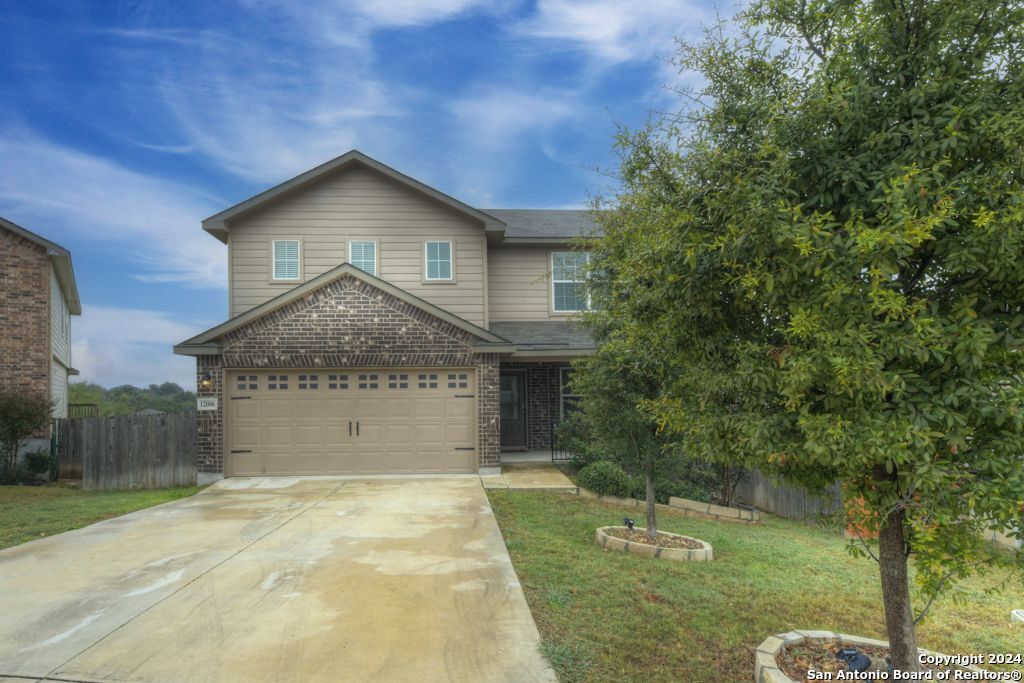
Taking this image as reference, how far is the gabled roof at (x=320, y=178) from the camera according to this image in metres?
15.7

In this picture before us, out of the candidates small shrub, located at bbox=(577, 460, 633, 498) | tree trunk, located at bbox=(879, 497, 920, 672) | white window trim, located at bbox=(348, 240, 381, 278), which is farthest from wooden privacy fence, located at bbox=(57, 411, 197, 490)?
tree trunk, located at bbox=(879, 497, 920, 672)

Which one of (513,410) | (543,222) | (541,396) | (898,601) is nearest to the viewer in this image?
(898,601)

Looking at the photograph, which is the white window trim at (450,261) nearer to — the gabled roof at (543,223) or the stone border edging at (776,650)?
the gabled roof at (543,223)

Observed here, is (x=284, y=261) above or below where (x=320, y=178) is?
below

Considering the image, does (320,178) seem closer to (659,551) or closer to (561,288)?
(561,288)

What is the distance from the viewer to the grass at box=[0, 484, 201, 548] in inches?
368

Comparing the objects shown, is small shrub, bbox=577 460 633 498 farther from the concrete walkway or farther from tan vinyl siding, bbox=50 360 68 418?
tan vinyl siding, bbox=50 360 68 418

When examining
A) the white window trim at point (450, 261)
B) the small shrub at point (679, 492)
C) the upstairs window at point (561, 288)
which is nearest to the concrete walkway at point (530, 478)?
the small shrub at point (679, 492)

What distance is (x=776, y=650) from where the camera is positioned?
14.4 feet

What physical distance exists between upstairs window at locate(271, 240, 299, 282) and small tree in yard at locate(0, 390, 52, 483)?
668 cm

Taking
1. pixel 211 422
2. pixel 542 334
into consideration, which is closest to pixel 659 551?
pixel 542 334

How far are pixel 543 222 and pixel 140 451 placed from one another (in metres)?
11.8

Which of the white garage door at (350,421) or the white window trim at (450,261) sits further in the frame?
the white window trim at (450,261)

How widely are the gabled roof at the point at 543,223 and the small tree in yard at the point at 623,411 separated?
28.2ft
